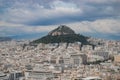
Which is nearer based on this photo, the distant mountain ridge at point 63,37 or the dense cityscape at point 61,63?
the dense cityscape at point 61,63

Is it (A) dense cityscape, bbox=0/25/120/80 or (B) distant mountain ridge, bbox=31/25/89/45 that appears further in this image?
(B) distant mountain ridge, bbox=31/25/89/45

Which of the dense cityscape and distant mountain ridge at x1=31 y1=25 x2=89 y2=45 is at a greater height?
distant mountain ridge at x1=31 y1=25 x2=89 y2=45

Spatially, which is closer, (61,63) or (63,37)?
(61,63)

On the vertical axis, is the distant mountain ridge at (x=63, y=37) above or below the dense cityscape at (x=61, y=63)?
above

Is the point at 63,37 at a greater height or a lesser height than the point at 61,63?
greater
